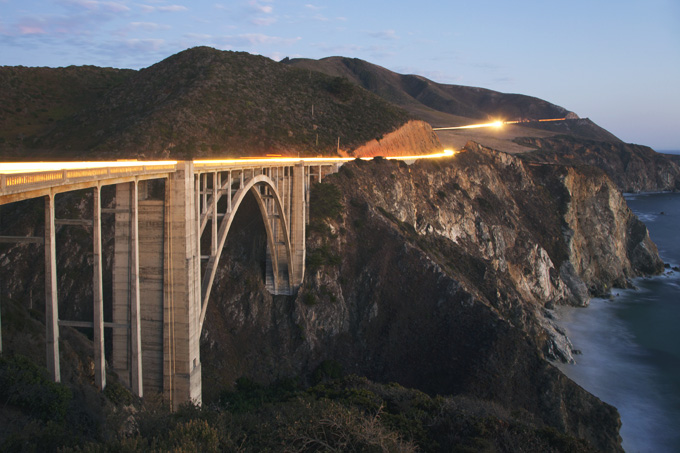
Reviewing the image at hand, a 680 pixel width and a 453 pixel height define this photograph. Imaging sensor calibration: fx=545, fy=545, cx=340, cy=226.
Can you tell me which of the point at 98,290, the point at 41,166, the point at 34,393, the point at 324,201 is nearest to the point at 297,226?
the point at 324,201

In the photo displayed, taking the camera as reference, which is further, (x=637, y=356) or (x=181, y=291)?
(x=637, y=356)

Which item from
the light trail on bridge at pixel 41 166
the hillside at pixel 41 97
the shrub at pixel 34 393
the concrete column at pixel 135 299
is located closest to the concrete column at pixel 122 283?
the concrete column at pixel 135 299

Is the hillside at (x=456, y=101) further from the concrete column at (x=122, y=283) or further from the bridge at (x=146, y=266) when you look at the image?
the concrete column at (x=122, y=283)

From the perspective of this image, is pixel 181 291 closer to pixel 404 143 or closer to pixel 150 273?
pixel 150 273

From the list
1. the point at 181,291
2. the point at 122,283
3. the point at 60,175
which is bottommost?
the point at 181,291

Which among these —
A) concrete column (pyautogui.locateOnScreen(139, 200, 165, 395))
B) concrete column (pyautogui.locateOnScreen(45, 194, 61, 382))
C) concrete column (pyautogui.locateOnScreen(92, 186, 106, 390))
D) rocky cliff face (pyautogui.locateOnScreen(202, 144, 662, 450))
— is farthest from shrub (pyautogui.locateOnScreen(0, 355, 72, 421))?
rocky cliff face (pyautogui.locateOnScreen(202, 144, 662, 450))

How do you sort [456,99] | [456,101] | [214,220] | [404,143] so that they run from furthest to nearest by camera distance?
[456,99] → [456,101] → [404,143] → [214,220]
